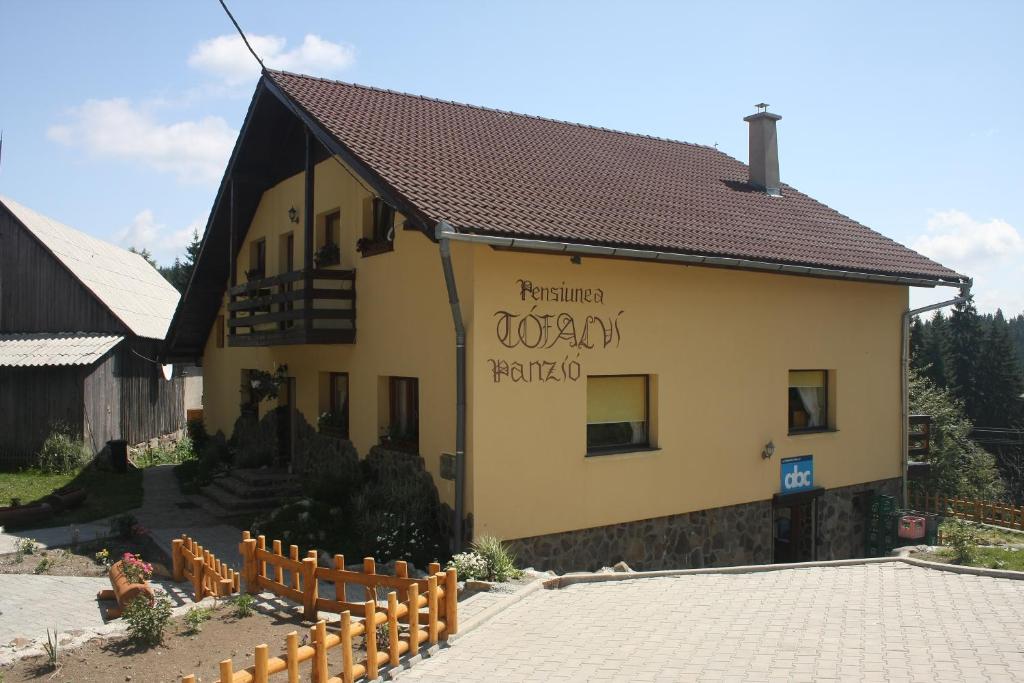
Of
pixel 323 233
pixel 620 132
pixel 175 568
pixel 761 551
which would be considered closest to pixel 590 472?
pixel 761 551

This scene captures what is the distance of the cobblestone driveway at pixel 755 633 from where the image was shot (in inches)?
240

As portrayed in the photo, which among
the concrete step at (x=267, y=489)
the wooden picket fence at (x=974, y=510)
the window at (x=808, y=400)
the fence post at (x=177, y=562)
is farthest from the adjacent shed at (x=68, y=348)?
the wooden picket fence at (x=974, y=510)

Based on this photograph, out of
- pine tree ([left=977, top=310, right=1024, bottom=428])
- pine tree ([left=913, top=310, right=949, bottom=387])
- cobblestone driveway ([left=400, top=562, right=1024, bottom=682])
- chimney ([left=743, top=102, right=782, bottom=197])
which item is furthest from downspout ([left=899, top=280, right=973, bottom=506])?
pine tree ([left=977, top=310, right=1024, bottom=428])

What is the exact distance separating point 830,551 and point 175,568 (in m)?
10.5

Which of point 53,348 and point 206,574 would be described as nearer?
point 206,574

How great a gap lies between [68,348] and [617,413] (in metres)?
15.7

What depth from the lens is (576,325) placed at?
1056 cm

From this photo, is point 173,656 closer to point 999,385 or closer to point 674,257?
point 674,257

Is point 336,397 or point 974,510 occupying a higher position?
point 336,397

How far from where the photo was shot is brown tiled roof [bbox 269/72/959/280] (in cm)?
1038

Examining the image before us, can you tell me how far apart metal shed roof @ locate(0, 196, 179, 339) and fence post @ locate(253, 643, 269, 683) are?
18.2 meters

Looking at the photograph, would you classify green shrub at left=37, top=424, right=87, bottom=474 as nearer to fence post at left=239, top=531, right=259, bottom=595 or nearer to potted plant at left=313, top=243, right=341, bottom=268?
potted plant at left=313, top=243, right=341, bottom=268

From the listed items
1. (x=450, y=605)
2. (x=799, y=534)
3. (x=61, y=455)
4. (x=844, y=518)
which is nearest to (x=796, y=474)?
(x=799, y=534)

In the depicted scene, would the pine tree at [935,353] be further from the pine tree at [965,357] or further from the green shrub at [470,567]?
the green shrub at [470,567]
